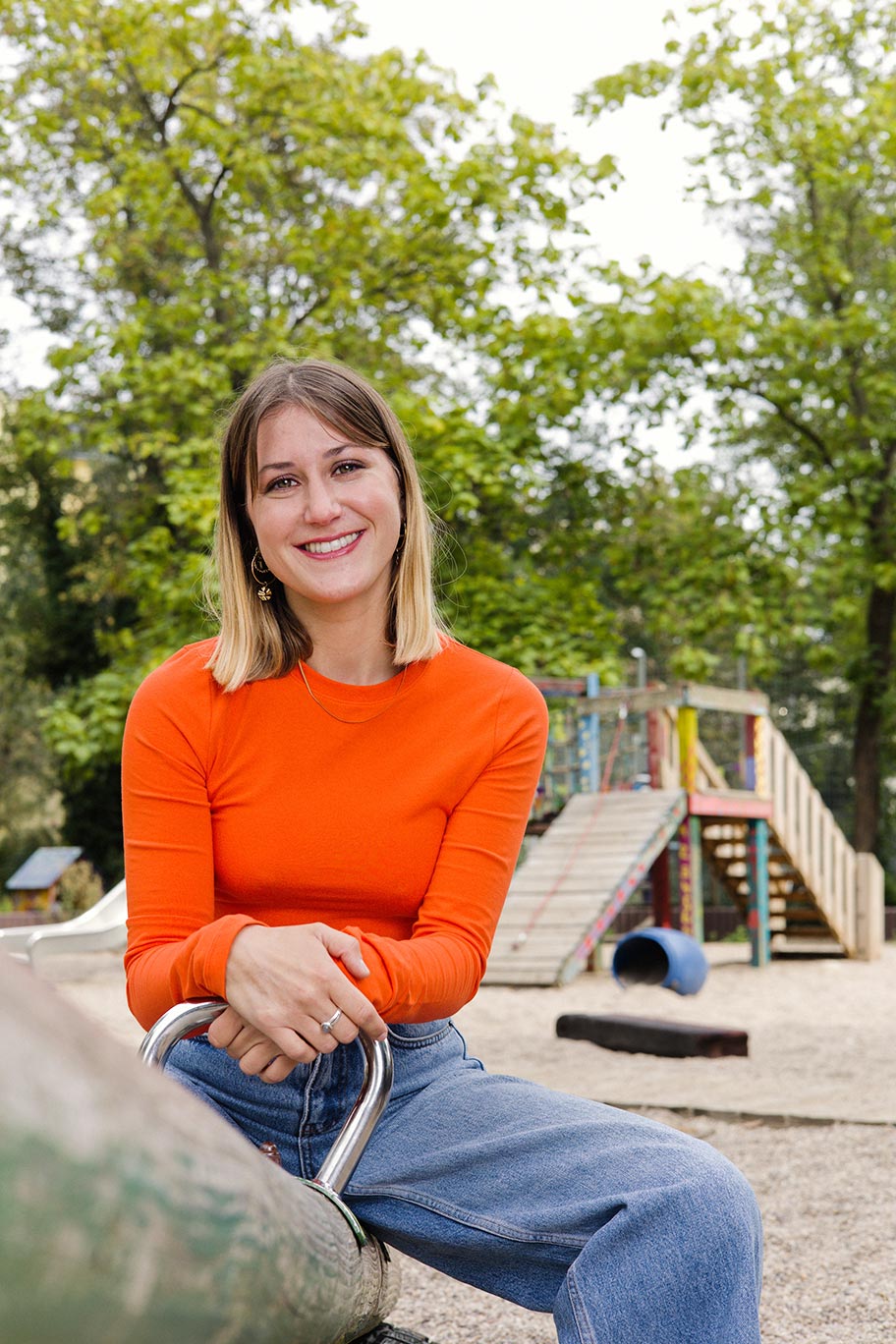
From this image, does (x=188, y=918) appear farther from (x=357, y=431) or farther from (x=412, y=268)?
(x=412, y=268)

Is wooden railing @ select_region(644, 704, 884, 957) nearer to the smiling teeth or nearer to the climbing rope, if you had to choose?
the climbing rope

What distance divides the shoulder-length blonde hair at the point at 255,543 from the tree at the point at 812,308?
411 inches

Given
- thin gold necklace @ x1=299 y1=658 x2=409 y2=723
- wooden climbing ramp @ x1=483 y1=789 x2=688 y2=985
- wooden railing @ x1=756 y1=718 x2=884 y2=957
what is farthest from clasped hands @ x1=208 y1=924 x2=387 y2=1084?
wooden railing @ x1=756 y1=718 x2=884 y2=957

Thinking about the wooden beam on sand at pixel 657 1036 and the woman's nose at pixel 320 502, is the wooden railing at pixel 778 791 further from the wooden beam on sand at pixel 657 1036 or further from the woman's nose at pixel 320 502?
the woman's nose at pixel 320 502

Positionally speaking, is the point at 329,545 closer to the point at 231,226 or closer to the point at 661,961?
the point at 661,961

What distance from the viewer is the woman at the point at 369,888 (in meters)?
1.35

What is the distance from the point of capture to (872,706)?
15812 millimetres

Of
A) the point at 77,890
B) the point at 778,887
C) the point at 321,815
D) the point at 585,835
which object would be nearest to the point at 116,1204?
the point at 321,815

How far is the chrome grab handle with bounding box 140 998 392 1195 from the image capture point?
1487 millimetres

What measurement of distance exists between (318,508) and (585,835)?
9089mm

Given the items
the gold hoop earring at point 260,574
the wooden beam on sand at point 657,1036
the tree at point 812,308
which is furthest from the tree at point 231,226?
the gold hoop earring at point 260,574

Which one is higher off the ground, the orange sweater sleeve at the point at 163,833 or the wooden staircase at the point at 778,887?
the orange sweater sleeve at the point at 163,833

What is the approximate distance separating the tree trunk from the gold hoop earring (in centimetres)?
1444

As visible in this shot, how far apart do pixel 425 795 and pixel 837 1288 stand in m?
1.85
